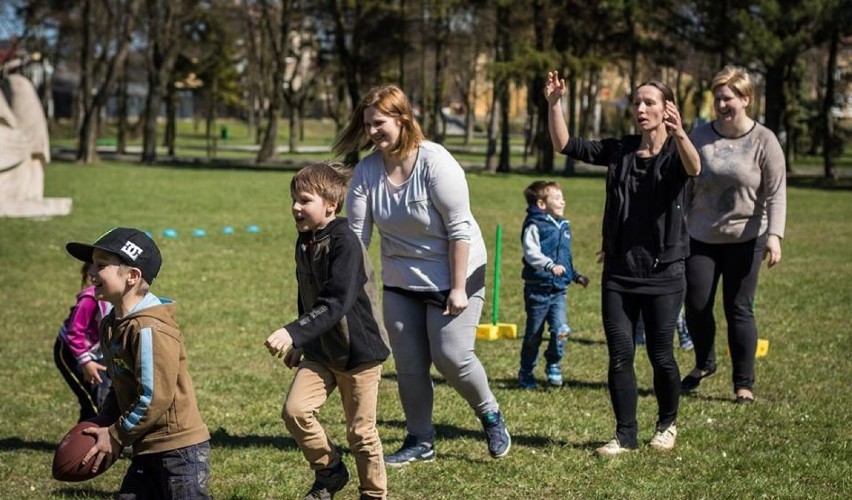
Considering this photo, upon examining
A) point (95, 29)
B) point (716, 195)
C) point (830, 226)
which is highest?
point (95, 29)

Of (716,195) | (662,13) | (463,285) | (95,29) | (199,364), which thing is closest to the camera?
(463,285)

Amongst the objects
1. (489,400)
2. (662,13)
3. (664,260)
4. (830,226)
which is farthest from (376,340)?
(662,13)

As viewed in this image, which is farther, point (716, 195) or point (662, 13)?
point (662, 13)

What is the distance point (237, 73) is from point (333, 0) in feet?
138

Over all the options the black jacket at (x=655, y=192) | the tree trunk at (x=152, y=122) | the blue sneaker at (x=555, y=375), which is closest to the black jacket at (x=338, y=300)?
the black jacket at (x=655, y=192)

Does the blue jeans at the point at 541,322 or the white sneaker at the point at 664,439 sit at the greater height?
the blue jeans at the point at 541,322

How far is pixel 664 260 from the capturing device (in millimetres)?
6355

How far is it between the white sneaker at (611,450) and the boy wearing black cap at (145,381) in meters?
2.75

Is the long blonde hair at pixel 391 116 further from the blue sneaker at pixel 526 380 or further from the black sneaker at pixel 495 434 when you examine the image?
the blue sneaker at pixel 526 380

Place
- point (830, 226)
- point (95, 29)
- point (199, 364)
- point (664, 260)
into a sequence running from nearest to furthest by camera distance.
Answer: point (664, 260) → point (199, 364) → point (830, 226) → point (95, 29)

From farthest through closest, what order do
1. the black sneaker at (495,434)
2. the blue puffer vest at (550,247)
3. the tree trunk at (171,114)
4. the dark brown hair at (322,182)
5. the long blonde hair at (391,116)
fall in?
the tree trunk at (171,114) → the blue puffer vest at (550,247) → the black sneaker at (495,434) → the long blonde hair at (391,116) → the dark brown hair at (322,182)

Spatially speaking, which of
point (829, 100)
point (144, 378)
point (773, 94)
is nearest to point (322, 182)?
point (144, 378)

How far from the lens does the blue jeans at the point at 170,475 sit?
4.32 m

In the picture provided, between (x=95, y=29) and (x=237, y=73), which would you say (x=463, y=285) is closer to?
(x=95, y=29)
